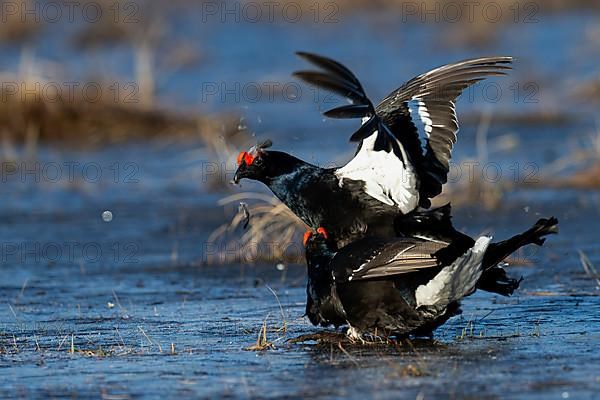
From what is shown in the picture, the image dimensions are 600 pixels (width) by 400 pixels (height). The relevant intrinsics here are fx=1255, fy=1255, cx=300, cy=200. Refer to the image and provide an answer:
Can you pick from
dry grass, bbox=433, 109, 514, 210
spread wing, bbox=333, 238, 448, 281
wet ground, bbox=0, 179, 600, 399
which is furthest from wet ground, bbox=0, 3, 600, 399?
spread wing, bbox=333, 238, 448, 281

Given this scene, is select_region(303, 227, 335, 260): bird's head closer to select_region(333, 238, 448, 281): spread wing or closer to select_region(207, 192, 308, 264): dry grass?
select_region(333, 238, 448, 281): spread wing

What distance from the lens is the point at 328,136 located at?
15.3 m

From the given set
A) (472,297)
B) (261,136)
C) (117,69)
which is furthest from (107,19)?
(472,297)

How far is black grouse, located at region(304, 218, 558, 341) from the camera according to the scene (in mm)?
6141

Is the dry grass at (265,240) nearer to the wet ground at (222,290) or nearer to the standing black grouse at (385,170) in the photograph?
the wet ground at (222,290)

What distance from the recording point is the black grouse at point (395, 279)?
20.1 ft

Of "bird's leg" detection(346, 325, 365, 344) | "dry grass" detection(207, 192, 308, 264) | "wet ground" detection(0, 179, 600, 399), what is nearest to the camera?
"wet ground" detection(0, 179, 600, 399)

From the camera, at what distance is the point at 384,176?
658 cm

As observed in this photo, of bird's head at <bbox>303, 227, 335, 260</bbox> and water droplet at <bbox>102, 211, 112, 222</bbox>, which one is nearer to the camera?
bird's head at <bbox>303, 227, 335, 260</bbox>

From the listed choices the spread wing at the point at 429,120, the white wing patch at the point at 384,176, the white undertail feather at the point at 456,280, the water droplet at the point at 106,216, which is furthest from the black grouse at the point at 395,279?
the water droplet at the point at 106,216

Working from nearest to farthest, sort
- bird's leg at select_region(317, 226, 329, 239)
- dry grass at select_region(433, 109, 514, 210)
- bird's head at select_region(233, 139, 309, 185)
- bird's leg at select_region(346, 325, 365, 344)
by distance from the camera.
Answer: bird's leg at select_region(346, 325, 365, 344), bird's leg at select_region(317, 226, 329, 239), bird's head at select_region(233, 139, 309, 185), dry grass at select_region(433, 109, 514, 210)

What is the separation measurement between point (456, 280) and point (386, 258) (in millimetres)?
360

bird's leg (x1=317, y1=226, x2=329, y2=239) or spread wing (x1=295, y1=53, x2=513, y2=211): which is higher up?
spread wing (x1=295, y1=53, x2=513, y2=211)

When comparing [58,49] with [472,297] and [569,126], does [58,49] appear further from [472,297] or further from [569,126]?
[472,297]
